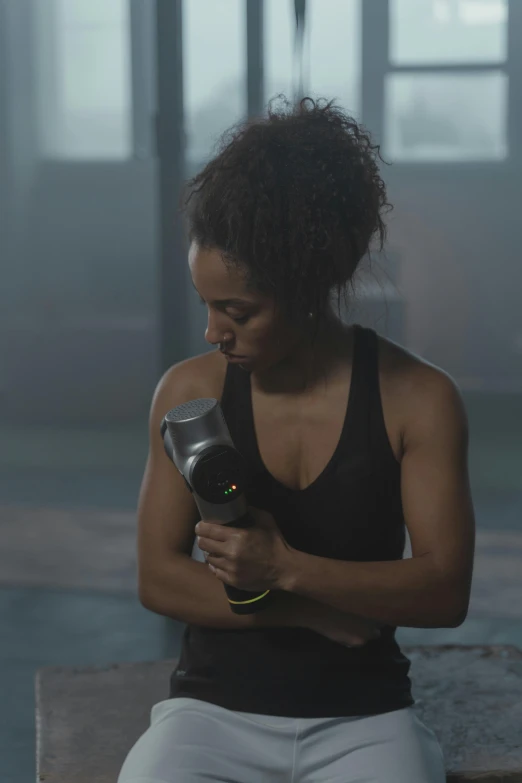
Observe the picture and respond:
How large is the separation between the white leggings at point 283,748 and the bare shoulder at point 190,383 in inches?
13.0

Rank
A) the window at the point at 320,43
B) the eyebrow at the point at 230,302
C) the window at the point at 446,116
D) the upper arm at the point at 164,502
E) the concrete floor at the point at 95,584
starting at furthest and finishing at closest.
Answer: the window at the point at 446,116, the window at the point at 320,43, the concrete floor at the point at 95,584, the upper arm at the point at 164,502, the eyebrow at the point at 230,302

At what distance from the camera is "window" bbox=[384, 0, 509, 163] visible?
4395 mm

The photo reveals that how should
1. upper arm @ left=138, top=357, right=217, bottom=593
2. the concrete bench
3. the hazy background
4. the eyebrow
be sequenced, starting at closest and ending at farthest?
the eyebrow, upper arm @ left=138, top=357, right=217, bottom=593, the concrete bench, the hazy background

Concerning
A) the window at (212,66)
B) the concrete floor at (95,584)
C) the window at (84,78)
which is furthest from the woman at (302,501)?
the window at (84,78)

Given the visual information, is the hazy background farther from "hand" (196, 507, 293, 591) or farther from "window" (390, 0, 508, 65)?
"hand" (196, 507, 293, 591)

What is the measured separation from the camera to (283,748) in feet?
3.50

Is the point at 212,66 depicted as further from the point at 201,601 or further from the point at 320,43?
the point at 201,601

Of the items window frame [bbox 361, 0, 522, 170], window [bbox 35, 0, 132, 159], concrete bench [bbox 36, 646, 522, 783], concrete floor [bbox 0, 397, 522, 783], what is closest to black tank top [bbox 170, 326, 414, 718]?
concrete bench [bbox 36, 646, 522, 783]

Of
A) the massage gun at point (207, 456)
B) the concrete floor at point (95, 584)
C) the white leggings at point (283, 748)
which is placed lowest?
the concrete floor at point (95, 584)

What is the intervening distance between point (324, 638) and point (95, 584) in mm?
1876

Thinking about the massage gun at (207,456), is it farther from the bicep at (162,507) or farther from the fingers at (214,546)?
the bicep at (162,507)

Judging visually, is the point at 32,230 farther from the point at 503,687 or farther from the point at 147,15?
the point at 503,687

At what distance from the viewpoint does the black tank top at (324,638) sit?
3.58ft

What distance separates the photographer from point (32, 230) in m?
5.00
